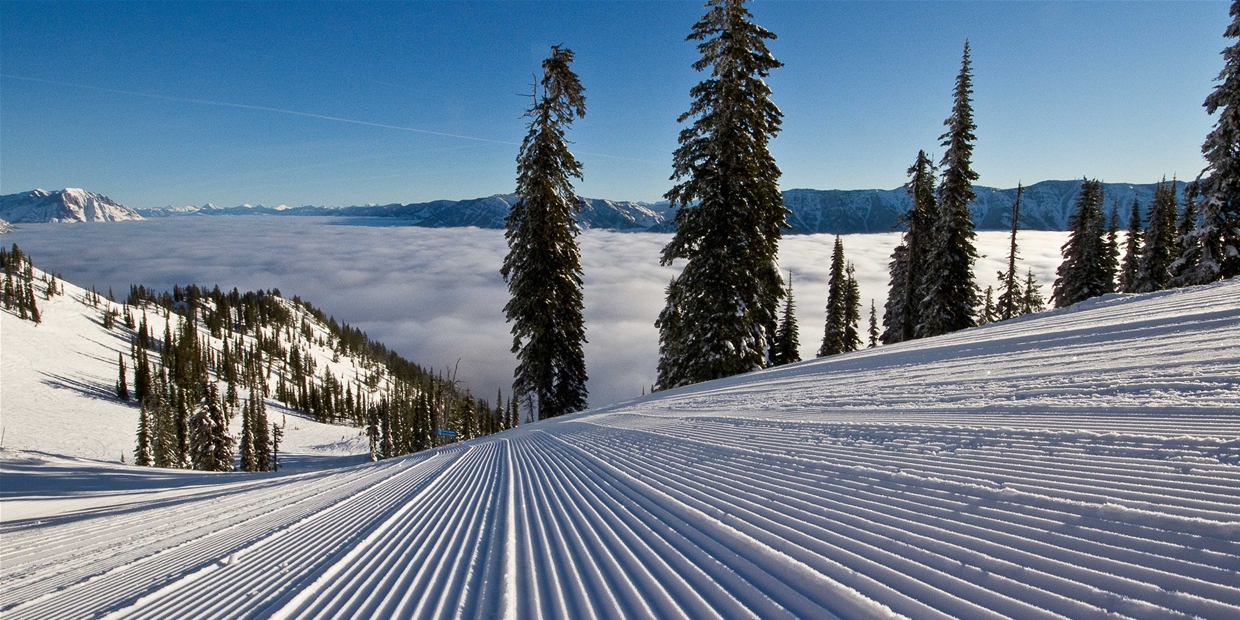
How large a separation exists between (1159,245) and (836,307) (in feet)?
66.1

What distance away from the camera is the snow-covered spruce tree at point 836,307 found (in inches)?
1574

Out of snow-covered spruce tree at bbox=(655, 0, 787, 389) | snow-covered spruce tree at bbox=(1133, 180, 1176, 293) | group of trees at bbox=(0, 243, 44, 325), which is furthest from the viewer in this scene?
group of trees at bbox=(0, 243, 44, 325)

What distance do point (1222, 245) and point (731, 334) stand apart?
2095 centimetres

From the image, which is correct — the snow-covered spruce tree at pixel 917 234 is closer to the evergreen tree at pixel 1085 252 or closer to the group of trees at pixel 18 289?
the evergreen tree at pixel 1085 252

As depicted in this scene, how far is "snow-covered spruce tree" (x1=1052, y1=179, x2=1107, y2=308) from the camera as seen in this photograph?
34438mm

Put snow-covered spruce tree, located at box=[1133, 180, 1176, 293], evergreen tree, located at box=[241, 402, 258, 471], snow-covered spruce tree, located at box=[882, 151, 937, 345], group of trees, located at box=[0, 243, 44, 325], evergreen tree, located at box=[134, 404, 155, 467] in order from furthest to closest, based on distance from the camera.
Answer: group of trees, located at box=[0, 243, 44, 325] → evergreen tree, located at box=[241, 402, 258, 471] → evergreen tree, located at box=[134, 404, 155, 467] → snow-covered spruce tree, located at box=[1133, 180, 1176, 293] → snow-covered spruce tree, located at box=[882, 151, 937, 345]

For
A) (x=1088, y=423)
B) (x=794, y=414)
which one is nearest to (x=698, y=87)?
(x=794, y=414)

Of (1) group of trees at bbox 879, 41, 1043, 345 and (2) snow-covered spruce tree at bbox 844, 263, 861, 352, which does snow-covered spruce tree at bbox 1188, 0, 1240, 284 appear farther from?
(2) snow-covered spruce tree at bbox 844, 263, 861, 352

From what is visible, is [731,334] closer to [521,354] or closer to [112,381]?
[521,354]

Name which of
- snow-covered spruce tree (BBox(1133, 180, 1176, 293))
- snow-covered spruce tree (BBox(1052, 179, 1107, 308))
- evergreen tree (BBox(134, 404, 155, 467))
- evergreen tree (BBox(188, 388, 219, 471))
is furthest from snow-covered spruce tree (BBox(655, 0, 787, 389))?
evergreen tree (BBox(134, 404, 155, 467))

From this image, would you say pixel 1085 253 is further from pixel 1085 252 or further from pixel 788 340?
pixel 788 340

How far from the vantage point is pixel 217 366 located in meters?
126

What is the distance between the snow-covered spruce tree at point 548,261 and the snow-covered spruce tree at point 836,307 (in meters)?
25.2

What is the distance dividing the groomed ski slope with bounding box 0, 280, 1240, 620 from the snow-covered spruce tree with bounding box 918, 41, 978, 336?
797 inches
